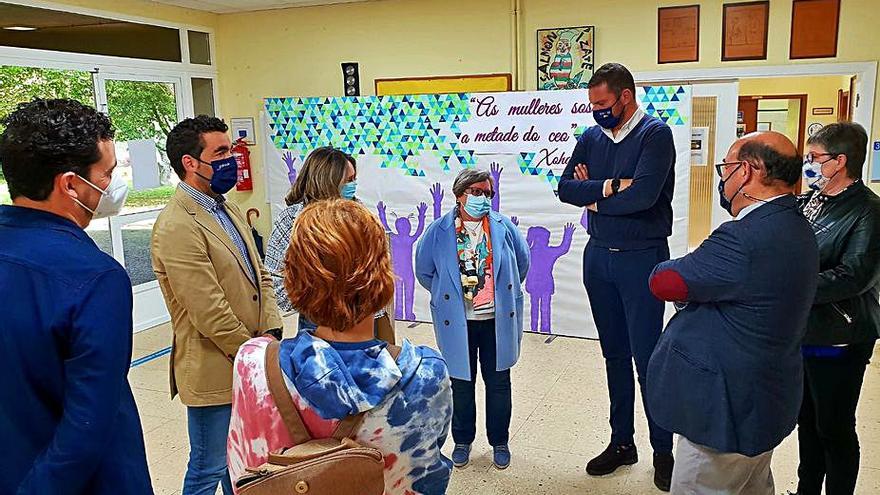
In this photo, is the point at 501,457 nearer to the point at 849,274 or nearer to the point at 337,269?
the point at 849,274

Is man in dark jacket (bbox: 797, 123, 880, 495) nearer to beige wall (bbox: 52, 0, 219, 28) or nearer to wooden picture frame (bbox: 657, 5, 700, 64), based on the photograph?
wooden picture frame (bbox: 657, 5, 700, 64)

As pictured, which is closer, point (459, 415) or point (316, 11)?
point (459, 415)

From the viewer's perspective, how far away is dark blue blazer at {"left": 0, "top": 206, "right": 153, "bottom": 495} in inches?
51.4

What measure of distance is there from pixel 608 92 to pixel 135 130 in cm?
443

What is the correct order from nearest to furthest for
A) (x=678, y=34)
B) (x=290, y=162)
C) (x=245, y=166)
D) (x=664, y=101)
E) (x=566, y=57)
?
(x=664, y=101), (x=678, y=34), (x=566, y=57), (x=290, y=162), (x=245, y=166)

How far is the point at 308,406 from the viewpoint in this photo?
1.18m

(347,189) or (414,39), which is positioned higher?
(414,39)

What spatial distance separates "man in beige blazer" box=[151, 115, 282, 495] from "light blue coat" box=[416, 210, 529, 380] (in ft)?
2.73

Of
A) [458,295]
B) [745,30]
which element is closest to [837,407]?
[458,295]

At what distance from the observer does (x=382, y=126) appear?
5.32 metres

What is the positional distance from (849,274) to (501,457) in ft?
5.35

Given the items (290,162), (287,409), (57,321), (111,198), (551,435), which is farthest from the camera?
(290,162)

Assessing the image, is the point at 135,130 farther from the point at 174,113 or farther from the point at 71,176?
the point at 71,176

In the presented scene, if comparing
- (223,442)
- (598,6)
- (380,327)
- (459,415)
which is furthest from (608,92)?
(598,6)
